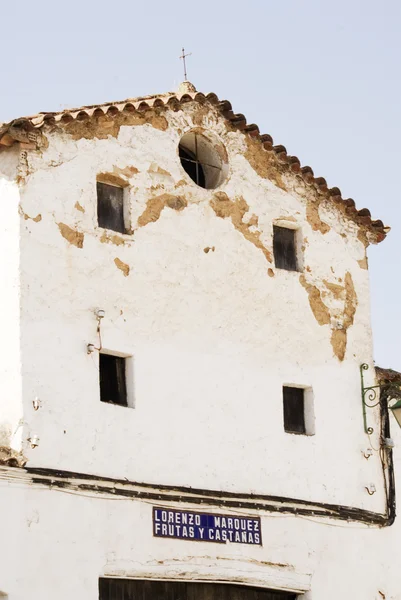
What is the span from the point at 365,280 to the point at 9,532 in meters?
8.41

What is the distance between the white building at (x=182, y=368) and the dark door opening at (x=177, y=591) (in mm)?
27

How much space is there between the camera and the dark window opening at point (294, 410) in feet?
68.6

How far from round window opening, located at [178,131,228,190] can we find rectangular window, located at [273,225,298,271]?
1.27 m

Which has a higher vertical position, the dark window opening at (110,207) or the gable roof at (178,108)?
the gable roof at (178,108)

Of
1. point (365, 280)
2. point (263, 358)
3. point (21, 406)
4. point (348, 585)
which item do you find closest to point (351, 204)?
point (365, 280)

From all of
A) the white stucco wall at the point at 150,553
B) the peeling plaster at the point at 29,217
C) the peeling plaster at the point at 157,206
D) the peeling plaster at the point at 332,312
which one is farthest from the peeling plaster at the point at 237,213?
the white stucco wall at the point at 150,553

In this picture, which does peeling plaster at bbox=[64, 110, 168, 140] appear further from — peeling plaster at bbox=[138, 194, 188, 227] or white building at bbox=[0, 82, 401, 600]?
peeling plaster at bbox=[138, 194, 188, 227]

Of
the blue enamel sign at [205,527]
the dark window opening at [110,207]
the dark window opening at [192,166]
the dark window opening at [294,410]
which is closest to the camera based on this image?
the blue enamel sign at [205,527]

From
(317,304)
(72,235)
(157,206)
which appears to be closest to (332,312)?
(317,304)

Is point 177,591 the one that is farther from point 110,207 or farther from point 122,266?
point 110,207

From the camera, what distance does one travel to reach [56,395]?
58.3 ft

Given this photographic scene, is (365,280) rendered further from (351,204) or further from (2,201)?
(2,201)

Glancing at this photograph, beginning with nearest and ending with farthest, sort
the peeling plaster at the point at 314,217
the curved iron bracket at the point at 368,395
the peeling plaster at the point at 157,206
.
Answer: the peeling plaster at the point at 157,206 < the curved iron bracket at the point at 368,395 < the peeling plaster at the point at 314,217

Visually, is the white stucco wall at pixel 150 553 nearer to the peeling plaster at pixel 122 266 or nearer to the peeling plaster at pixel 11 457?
the peeling plaster at pixel 11 457
